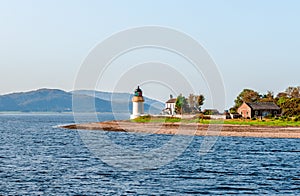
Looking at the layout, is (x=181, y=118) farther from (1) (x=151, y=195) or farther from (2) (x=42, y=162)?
(1) (x=151, y=195)

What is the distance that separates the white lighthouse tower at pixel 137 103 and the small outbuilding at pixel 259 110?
22.2 m

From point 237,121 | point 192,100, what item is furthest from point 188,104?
point 237,121

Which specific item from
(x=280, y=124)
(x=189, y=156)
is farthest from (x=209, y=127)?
(x=189, y=156)

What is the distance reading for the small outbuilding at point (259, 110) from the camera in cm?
11662

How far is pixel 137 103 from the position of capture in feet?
406

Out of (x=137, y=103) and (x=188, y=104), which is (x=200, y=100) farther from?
(x=137, y=103)

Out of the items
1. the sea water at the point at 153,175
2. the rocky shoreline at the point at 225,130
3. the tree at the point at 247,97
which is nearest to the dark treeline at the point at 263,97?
the tree at the point at 247,97

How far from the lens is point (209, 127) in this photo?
305 feet

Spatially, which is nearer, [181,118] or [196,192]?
[196,192]

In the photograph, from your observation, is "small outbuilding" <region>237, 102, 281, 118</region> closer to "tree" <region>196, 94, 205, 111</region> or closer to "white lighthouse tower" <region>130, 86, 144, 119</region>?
"white lighthouse tower" <region>130, 86, 144, 119</region>

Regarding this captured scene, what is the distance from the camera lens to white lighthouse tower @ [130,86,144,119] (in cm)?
12275

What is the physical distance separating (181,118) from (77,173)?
85.1 metres

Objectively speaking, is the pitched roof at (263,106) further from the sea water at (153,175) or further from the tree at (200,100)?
the sea water at (153,175)

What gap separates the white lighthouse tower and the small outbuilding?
22.2 metres
